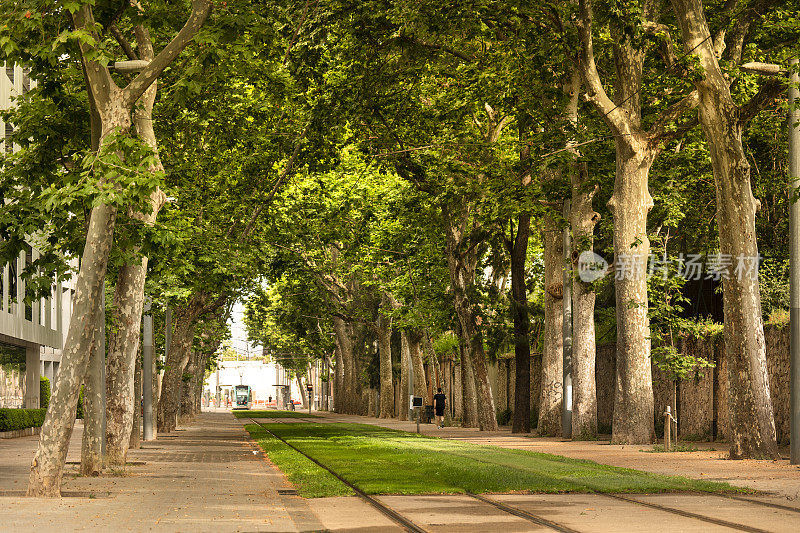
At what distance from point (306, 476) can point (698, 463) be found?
7.24 metres

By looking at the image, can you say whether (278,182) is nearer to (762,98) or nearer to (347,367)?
(762,98)

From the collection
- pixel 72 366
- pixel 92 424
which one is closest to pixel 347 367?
pixel 92 424

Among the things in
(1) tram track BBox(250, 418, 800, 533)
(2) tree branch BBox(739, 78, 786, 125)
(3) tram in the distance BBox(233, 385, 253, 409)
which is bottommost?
(3) tram in the distance BBox(233, 385, 253, 409)

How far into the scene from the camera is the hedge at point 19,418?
38.9 meters

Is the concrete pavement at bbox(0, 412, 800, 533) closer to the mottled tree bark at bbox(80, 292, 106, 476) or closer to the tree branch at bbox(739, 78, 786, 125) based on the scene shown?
the mottled tree bark at bbox(80, 292, 106, 476)

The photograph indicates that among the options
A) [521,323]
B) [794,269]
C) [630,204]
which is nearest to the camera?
[794,269]

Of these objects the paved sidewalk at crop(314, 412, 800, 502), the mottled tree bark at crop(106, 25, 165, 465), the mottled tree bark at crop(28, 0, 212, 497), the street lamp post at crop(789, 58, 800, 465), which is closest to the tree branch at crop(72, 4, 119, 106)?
the mottled tree bark at crop(28, 0, 212, 497)

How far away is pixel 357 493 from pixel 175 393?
27.4m

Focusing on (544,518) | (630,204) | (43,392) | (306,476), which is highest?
(630,204)

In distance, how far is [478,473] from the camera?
57.8 ft

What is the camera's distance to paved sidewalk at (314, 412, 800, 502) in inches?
607

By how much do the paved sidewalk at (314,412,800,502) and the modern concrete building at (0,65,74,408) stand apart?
18367mm

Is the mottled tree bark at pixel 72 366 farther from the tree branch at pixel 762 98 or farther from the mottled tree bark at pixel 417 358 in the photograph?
the mottled tree bark at pixel 417 358

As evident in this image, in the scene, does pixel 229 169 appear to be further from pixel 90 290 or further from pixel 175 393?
pixel 90 290
